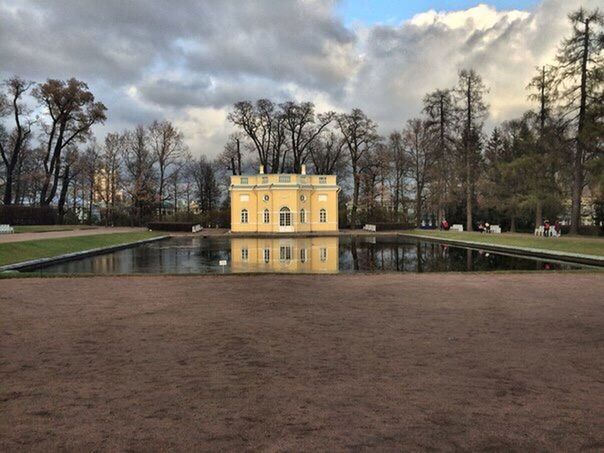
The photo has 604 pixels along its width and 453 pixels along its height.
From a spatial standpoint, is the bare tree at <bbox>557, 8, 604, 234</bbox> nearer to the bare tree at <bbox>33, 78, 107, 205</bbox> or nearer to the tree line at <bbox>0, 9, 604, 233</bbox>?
the tree line at <bbox>0, 9, 604, 233</bbox>

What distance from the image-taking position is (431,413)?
11.1ft

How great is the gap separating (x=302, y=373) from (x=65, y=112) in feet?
146

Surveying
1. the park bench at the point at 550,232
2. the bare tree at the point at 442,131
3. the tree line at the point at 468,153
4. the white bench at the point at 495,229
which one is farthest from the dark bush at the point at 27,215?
the park bench at the point at 550,232

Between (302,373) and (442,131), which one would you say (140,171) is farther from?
(302,373)

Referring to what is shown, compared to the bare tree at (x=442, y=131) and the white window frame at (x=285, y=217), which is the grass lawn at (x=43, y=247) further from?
the bare tree at (x=442, y=131)

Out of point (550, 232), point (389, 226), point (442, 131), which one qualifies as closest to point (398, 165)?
point (389, 226)

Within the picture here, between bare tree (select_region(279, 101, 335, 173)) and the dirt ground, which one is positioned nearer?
the dirt ground

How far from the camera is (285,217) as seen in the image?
Answer: 145 ft

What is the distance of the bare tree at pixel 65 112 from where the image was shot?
40.0 metres

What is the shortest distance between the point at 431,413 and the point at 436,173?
1449 inches

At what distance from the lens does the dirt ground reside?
3.07 meters

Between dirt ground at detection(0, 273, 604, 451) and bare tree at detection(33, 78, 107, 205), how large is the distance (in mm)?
37844

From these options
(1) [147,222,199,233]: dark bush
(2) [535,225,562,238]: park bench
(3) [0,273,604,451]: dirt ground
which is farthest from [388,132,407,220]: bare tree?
(3) [0,273,604,451]: dirt ground

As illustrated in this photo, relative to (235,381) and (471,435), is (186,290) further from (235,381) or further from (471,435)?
(471,435)
